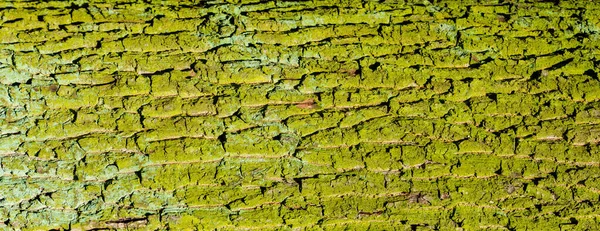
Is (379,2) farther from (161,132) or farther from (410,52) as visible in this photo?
(161,132)

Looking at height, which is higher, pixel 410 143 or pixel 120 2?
pixel 120 2

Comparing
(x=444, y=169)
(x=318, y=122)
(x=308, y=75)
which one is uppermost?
(x=308, y=75)

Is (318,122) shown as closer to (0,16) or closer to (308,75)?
(308,75)

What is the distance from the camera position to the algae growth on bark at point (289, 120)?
2.52 m

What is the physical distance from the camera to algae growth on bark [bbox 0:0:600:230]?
252 centimetres

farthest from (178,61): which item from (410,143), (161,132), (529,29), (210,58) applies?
(529,29)

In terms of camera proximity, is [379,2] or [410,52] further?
[379,2]

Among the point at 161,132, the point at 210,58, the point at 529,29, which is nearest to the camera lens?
the point at 161,132

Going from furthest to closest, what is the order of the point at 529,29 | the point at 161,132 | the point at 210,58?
the point at 529,29 → the point at 210,58 → the point at 161,132

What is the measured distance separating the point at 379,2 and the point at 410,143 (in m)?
0.73

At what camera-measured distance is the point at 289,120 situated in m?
2.63

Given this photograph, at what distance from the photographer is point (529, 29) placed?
2.94 m

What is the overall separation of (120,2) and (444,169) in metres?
1.56

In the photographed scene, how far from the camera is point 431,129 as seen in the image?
2654mm
